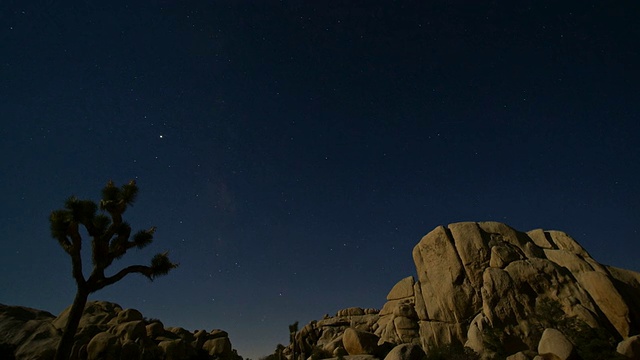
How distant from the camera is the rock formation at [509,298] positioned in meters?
22.4

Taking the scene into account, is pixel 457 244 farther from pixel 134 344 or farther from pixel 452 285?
pixel 134 344

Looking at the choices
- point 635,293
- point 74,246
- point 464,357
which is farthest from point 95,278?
point 635,293

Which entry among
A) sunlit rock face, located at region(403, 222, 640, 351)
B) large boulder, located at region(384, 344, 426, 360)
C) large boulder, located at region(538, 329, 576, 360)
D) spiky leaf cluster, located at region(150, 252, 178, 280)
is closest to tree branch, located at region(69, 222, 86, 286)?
spiky leaf cluster, located at region(150, 252, 178, 280)

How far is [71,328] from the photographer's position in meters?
13.4

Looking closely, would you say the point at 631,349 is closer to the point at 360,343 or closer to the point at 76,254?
the point at 360,343

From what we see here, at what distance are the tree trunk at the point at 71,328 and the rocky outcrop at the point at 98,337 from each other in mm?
14307

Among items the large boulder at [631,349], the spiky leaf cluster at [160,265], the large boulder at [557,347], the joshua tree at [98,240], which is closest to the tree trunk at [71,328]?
the joshua tree at [98,240]

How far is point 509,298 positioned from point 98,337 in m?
33.1

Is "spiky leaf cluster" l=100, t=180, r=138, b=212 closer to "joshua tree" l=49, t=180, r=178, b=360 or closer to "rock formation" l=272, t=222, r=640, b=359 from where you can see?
"joshua tree" l=49, t=180, r=178, b=360

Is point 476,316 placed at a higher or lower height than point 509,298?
lower

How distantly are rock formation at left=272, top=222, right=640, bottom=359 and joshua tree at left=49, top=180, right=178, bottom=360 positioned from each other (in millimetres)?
15470

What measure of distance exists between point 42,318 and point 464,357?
35325 mm

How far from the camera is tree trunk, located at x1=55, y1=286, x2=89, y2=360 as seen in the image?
42.8 ft

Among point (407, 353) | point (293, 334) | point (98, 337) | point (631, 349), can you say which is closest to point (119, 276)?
point (407, 353)
